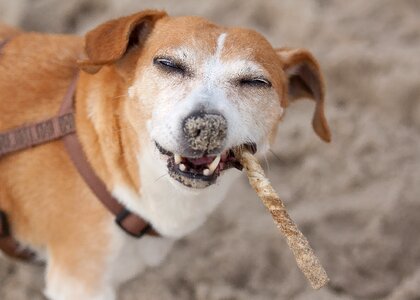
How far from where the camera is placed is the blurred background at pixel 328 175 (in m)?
3.42

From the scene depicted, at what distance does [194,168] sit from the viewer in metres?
2.30

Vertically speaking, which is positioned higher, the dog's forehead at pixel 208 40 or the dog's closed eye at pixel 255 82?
the dog's forehead at pixel 208 40

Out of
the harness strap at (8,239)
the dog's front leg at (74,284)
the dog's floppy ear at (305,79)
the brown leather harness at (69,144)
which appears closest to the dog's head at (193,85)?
the dog's floppy ear at (305,79)

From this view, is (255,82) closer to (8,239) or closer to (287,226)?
(287,226)

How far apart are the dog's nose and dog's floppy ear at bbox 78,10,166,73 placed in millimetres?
495

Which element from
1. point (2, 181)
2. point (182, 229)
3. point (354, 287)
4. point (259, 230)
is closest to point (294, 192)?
point (259, 230)

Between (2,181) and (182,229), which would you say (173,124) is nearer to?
(182,229)

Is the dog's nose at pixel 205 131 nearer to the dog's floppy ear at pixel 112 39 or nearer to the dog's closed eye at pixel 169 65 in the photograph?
the dog's closed eye at pixel 169 65

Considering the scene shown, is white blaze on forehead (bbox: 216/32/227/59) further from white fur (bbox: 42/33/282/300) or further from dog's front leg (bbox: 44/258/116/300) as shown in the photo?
dog's front leg (bbox: 44/258/116/300)

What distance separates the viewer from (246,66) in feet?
7.81

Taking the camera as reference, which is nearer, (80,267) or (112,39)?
(112,39)

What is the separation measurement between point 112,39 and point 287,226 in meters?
1.02

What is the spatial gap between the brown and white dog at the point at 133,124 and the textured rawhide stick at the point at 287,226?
0.27 ft

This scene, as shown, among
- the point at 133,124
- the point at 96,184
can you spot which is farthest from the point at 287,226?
the point at 96,184
